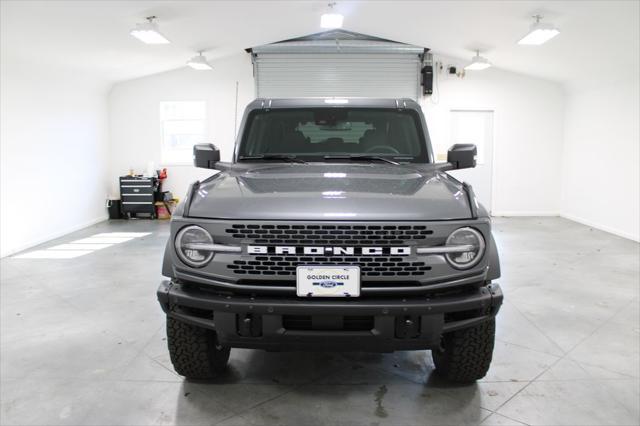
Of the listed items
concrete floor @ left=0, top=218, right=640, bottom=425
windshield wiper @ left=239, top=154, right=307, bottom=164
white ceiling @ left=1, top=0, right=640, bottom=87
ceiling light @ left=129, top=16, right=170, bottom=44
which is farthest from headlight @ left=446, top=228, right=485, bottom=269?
ceiling light @ left=129, top=16, right=170, bottom=44

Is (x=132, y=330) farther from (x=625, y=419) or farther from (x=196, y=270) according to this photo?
(x=625, y=419)

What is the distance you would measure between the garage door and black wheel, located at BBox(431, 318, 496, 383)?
27.1 feet

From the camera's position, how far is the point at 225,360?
277 cm

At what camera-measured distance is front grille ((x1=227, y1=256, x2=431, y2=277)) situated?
199 centimetres

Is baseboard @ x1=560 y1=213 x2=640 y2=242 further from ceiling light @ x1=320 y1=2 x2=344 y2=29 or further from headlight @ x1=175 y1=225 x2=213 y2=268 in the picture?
headlight @ x1=175 y1=225 x2=213 y2=268

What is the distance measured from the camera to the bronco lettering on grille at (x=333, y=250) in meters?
1.99

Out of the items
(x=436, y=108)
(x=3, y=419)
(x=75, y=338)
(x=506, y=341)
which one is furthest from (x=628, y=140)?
(x=3, y=419)

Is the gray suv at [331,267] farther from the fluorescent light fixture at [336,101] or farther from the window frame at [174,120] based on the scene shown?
the window frame at [174,120]

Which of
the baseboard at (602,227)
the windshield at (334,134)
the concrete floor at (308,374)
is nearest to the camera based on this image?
the concrete floor at (308,374)

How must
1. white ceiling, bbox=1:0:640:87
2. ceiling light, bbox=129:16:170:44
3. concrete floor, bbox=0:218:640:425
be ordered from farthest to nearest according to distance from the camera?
ceiling light, bbox=129:16:170:44 < white ceiling, bbox=1:0:640:87 < concrete floor, bbox=0:218:640:425

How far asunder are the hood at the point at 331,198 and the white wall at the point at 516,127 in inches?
325

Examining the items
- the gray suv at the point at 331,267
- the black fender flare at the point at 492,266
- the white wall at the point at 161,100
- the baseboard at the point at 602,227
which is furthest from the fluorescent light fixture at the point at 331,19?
the black fender flare at the point at 492,266

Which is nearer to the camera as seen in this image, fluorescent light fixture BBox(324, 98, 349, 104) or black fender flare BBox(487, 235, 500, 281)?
black fender flare BBox(487, 235, 500, 281)

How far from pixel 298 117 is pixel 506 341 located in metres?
2.08
